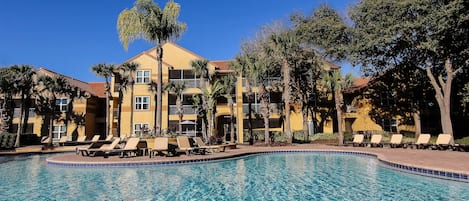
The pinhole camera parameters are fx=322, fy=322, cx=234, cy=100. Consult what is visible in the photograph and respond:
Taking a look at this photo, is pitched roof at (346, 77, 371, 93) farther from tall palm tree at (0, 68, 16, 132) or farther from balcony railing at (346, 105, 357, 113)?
tall palm tree at (0, 68, 16, 132)

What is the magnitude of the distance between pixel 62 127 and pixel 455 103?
4050 cm

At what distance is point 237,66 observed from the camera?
27.8 meters

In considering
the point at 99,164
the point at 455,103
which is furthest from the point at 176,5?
the point at 455,103

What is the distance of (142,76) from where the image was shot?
115ft

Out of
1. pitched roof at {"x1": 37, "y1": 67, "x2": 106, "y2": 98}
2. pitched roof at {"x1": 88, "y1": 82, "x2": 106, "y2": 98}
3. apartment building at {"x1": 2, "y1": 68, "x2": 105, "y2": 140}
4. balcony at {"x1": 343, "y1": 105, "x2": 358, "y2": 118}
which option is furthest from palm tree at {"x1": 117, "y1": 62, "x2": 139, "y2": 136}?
balcony at {"x1": 343, "y1": 105, "x2": 358, "y2": 118}

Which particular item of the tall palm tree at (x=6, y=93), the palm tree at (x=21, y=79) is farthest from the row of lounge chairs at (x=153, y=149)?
the tall palm tree at (x=6, y=93)

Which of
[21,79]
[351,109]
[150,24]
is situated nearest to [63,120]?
[21,79]

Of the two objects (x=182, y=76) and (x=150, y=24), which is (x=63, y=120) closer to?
(x=182, y=76)

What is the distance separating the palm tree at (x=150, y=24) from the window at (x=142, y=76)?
1429 cm

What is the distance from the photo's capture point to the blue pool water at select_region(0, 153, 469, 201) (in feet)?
26.2

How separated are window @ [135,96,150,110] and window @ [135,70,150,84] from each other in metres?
1.77

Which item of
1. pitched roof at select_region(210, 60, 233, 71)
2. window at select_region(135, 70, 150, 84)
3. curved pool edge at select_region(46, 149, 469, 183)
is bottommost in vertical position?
curved pool edge at select_region(46, 149, 469, 183)

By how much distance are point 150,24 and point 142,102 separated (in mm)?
15581

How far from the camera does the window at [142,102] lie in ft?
114
